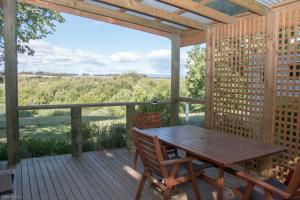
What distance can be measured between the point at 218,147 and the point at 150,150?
30.1 inches

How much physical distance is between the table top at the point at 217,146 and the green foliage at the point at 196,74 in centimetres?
459

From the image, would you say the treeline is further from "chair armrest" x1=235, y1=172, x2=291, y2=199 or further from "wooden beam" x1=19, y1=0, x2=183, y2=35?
"chair armrest" x1=235, y1=172, x2=291, y2=199

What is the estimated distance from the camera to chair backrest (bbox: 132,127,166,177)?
229 centimetres

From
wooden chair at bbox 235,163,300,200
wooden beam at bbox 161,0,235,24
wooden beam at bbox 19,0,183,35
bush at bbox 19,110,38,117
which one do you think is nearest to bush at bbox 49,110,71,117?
bush at bbox 19,110,38,117

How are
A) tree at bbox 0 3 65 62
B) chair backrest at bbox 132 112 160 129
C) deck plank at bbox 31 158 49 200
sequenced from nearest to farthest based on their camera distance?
deck plank at bbox 31 158 49 200
chair backrest at bbox 132 112 160 129
tree at bbox 0 3 65 62

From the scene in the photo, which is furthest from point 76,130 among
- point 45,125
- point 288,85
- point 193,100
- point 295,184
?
point 295,184

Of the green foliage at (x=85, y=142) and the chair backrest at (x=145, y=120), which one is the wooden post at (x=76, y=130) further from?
the chair backrest at (x=145, y=120)

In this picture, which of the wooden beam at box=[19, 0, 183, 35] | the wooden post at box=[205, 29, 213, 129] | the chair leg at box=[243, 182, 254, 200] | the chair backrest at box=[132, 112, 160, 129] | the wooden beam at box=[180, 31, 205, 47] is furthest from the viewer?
the wooden beam at box=[180, 31, 205, 47]

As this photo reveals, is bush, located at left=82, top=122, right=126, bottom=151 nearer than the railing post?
No

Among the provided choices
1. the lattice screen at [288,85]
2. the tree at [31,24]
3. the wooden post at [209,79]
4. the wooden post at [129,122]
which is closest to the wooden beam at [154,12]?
the wooden post at [209,79]

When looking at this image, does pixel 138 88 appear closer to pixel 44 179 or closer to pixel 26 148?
pixel 26 148

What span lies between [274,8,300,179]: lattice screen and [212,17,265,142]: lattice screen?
0.78 ft

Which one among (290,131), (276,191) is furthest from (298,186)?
(290,131)

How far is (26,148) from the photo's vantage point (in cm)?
444
